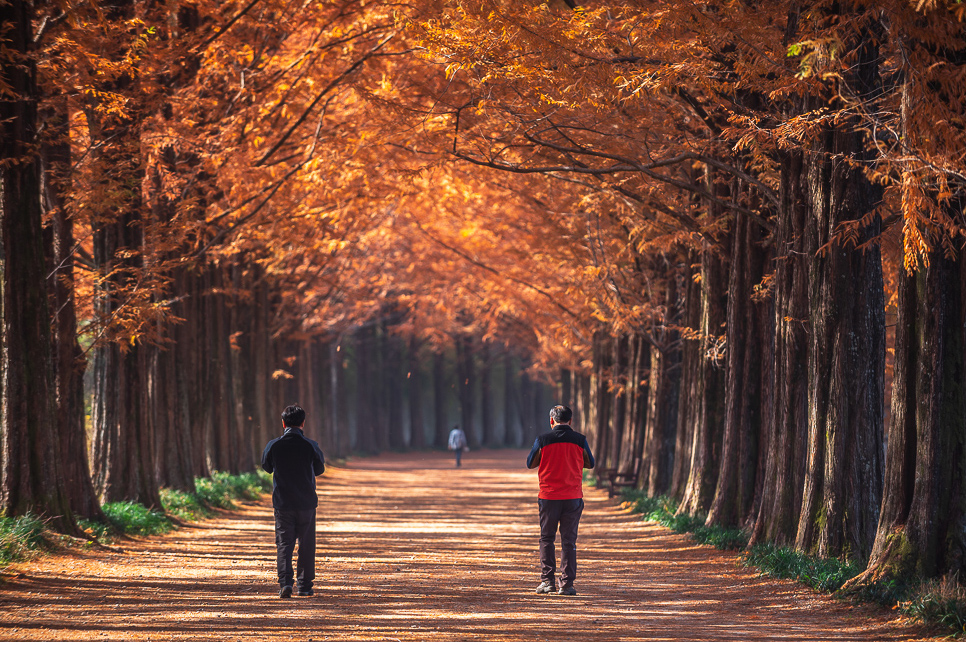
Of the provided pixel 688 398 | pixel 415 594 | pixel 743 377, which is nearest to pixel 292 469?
pixel 415 594

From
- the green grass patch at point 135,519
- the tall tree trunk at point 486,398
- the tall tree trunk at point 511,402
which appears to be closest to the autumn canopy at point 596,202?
the green grass patch at point 135,519

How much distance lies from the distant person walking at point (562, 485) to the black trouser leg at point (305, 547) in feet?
7.46

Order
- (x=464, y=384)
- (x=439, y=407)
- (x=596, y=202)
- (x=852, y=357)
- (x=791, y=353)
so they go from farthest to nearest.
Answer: (x=464, y=384) < (x=439, y=407) < (x=596, y=202) < (x=791, y=353) < (x=852, y=357)

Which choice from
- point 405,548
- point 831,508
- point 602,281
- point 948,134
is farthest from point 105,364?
point 948,134

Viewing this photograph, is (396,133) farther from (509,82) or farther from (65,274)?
(65,274)

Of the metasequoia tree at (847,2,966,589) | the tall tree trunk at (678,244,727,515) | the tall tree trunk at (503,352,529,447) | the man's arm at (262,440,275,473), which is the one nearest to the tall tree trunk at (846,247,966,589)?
the metasequoia tree at (847,2,966,589)

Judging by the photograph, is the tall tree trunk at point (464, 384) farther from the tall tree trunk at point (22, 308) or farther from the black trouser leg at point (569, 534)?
the black trouser leg at point (569, 534)

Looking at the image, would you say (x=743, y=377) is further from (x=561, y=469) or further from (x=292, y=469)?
(x=292, y=469)

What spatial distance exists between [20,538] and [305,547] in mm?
3865

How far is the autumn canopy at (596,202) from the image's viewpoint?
9008 millimetres

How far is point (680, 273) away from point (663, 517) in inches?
262

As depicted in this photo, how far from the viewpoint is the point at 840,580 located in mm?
9891

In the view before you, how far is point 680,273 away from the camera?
2258 cm

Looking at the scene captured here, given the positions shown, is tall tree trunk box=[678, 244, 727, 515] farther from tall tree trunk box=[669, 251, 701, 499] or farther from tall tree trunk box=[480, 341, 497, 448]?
tall tree trunk box=[480, 341, 497, 448]
